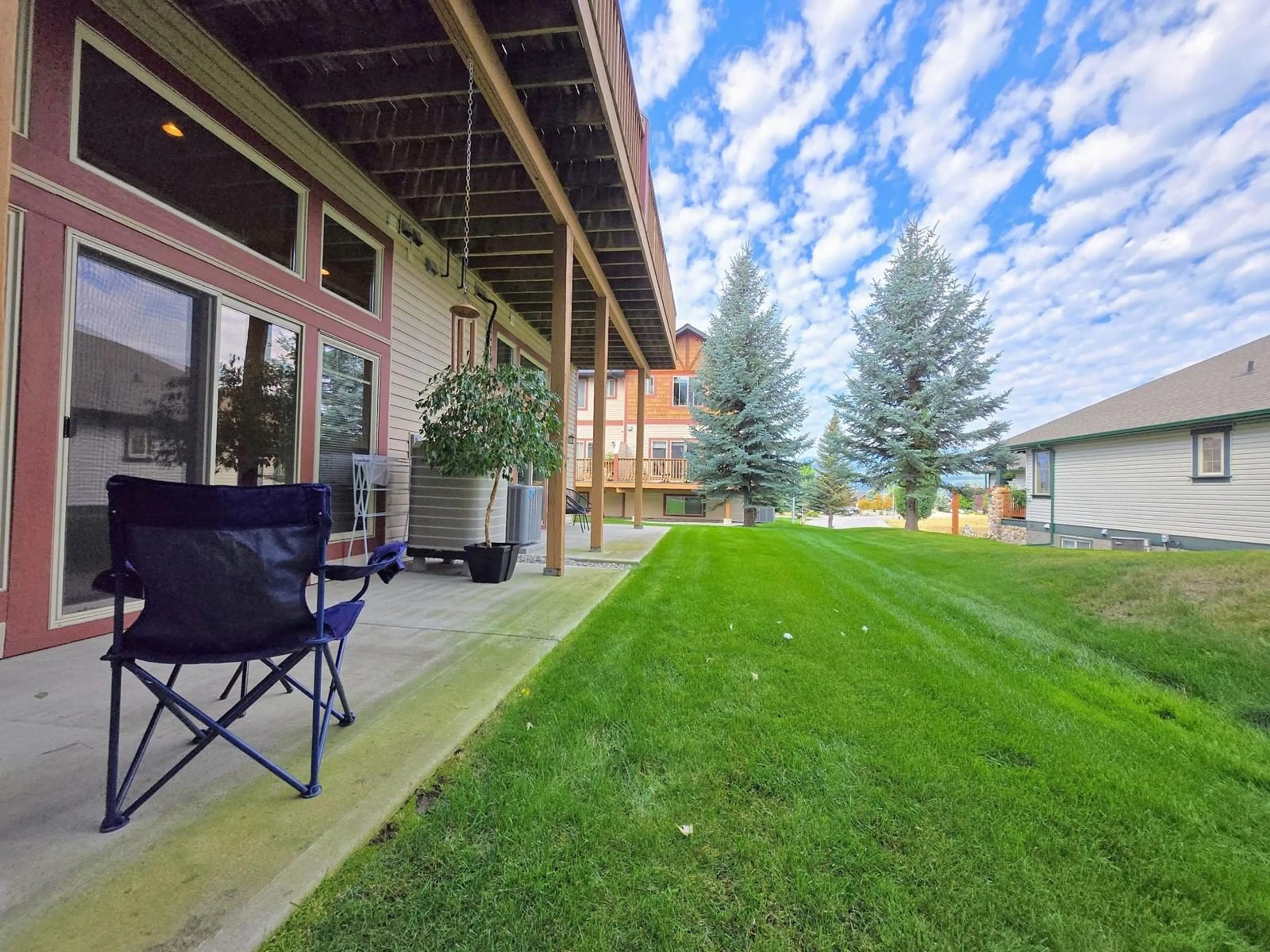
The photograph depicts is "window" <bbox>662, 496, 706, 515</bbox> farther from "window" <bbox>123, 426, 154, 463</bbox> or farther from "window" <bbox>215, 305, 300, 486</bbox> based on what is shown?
"window" <bbox>123, 426, 154, 463</bbox>

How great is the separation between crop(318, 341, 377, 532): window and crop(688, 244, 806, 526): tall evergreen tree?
37.2 ft

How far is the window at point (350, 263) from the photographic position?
4.77 metres

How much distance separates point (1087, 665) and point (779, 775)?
2.61m

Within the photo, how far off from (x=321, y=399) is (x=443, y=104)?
257cm

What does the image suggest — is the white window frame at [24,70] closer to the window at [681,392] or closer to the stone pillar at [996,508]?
the window at [681,392]

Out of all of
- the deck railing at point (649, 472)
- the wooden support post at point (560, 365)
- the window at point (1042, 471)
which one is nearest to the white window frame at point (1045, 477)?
the window at point (1042, 471)

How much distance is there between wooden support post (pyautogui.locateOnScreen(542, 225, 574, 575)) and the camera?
5137 mm

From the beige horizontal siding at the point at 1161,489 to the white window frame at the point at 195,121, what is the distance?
14471mm

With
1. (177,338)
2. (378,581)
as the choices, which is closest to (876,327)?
(378,581)

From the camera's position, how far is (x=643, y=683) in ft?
8.72

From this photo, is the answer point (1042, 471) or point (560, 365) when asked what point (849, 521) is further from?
point (560, 365)

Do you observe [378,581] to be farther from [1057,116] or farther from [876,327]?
[876,327]

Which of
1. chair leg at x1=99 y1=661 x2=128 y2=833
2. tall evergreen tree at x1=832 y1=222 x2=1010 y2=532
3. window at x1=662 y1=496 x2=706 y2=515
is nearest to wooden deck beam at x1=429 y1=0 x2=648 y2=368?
chair leg at x1=99 y1=661 x2=128 y2=833

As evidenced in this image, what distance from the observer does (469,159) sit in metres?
4.41
